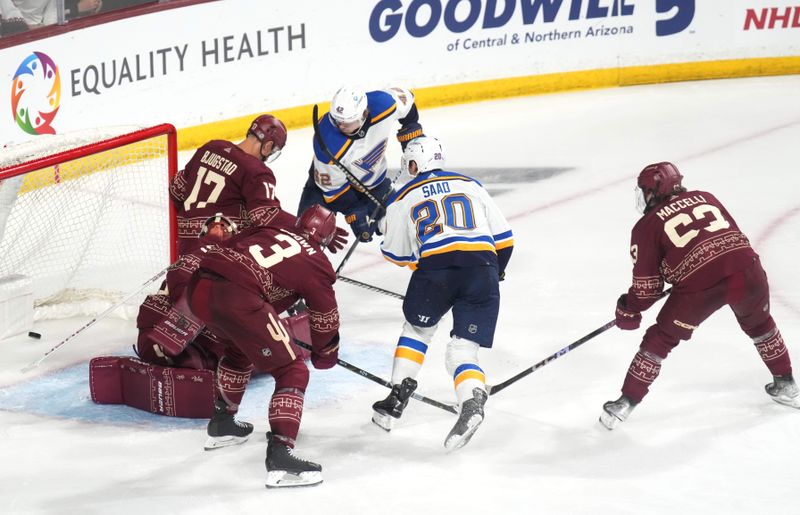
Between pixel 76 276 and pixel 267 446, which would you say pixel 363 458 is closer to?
pixel 267 446

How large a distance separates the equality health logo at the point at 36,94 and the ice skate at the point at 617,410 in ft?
12.7

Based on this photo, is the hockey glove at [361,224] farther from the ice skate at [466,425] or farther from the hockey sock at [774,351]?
the hockey sock at [774,351]

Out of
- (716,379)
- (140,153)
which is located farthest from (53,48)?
(716,379)

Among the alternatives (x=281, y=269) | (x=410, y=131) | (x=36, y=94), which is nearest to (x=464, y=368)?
(x=281, y=269)

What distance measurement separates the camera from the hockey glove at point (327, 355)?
371 centimetres

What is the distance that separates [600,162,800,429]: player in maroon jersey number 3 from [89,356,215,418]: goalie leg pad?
1401mm

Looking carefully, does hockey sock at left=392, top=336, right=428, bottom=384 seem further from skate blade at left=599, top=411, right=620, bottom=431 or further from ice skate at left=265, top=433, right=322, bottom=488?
skate blade at left=599, top=411, right=620, bottom=431

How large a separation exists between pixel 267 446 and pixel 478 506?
28.6 inches

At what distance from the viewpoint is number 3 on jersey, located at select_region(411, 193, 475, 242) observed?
12.9 ft

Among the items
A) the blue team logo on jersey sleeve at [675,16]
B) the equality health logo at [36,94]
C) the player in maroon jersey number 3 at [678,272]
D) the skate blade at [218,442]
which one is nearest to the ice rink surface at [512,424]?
the skate blade at [218,442]

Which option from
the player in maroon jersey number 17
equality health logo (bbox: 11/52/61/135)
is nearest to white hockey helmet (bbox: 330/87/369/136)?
the player in maroon jersey number 17

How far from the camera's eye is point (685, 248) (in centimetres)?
381

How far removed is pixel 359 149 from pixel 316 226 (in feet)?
4.39

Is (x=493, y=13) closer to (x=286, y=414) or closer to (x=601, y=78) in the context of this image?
(x=601, y=78)
